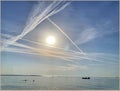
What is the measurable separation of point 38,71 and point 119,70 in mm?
778

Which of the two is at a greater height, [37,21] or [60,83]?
[37,21]

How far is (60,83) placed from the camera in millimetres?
2076

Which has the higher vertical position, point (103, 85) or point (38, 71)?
point (38, 71)

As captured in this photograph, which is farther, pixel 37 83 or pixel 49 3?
pixel 37 83

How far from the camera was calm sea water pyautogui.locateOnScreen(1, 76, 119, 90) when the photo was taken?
6.66ft

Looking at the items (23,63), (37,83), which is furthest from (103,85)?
(23,63)

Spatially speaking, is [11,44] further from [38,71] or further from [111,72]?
[111,72]

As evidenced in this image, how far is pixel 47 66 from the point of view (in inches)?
Answer: 82.4

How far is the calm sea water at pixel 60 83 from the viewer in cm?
203

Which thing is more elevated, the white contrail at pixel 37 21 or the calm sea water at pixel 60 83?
the white contrail at pixel 37 21

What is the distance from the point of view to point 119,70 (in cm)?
204

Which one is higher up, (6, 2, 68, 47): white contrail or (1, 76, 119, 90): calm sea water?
(6, 2, 68, 47): white contrail

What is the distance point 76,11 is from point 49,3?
27cm

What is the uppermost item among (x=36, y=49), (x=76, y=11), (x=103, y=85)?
(x=76, y=11)
